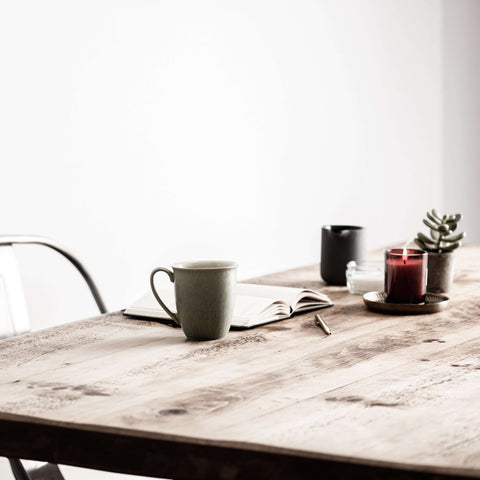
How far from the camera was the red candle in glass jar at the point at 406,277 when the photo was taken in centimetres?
139

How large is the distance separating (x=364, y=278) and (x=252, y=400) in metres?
0.72

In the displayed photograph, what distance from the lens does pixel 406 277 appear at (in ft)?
4.58

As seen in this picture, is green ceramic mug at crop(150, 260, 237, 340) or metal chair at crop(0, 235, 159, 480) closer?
green ceramic mug at crop(150, 260, 237, 340)

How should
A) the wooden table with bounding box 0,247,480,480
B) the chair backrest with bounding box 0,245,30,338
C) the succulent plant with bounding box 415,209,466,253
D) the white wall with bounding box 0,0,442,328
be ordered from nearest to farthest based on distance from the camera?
the wooden table with bounding box 0,247,480,480
the chair backrest with bounding box 0,245,30,338
the succulent plant with bounding box 415,209,466,253
the white wall with bounding box 0,0,442,328

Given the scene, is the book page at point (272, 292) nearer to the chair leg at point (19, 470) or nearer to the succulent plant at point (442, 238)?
the succulent plant at point (442, 238)

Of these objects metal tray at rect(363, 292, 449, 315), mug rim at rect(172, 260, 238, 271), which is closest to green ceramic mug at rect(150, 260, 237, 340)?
mug rim at rect(172, 260, 238, 271)

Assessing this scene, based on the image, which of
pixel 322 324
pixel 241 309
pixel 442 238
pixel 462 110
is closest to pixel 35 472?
pixel 241 309

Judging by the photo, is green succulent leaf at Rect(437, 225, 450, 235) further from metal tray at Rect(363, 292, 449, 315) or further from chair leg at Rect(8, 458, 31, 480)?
chair leg at Rect(8, 458, 31, 480)

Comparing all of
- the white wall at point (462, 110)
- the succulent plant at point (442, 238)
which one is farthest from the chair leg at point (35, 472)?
the white wall at point (462, 110)

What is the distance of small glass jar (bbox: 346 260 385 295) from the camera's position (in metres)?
1.53

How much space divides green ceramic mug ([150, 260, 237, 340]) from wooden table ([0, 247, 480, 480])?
3 centimetres

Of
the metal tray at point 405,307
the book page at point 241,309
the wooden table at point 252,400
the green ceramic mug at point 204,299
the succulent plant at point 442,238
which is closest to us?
the wooden table at point 252,400

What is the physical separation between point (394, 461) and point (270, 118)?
2366 mm

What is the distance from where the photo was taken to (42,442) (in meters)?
0.80
